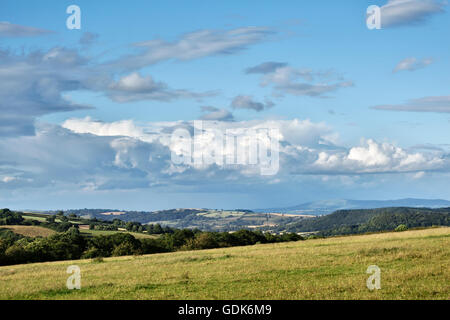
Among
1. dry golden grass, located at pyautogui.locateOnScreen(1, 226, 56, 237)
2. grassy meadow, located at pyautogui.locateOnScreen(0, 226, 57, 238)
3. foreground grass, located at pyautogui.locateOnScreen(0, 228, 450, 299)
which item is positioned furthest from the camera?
dry golden grass, located at pyautogui.locateOnScreen(1, 226, 56, 237)

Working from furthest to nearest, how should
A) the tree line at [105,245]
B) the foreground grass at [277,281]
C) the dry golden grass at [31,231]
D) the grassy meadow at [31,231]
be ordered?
the dry golden grass at [31,231] < the grassy meadow at [31,231] < the tree line at [105,245] < the foreground grass at [277,281]

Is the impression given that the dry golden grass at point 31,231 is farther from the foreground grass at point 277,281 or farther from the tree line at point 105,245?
the foreground grass at point 277,281

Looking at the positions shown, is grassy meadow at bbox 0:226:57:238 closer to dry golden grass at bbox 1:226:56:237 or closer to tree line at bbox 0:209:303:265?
dry golden grass at bbox 1:226:56:237

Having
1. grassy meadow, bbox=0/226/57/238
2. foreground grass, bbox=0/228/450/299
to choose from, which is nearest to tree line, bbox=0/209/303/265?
foreground grass, bbox=0/228/450/299

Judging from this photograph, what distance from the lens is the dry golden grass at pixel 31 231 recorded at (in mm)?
157750

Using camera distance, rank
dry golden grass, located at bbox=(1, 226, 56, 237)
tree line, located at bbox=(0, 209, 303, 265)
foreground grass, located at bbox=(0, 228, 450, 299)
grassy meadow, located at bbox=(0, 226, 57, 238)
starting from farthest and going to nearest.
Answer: dry golden grass, located at bbox=(1, 226, 56, 237), grassy meadow, located at bbox=(0, 226, 57, 238), tree line, located at bbox=(0, 209, 303, 265), foreground grass, located at bbox=(0, 228, 450, 299)

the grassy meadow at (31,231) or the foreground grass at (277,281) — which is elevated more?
the foreground grass at (277,281)

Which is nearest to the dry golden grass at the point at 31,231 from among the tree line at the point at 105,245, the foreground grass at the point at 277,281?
the tree line at the point at 105,245

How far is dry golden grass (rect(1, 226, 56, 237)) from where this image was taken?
518 feet

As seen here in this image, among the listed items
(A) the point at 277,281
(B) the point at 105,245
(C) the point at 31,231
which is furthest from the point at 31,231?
(A) the point at 277,281

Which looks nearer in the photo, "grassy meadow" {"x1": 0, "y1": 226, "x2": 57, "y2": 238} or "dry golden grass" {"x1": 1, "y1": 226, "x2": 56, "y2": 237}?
"grassy meadow" {"x1": 0, "y1": 226, "x2": 57, "y2": 238}

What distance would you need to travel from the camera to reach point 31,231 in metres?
163
